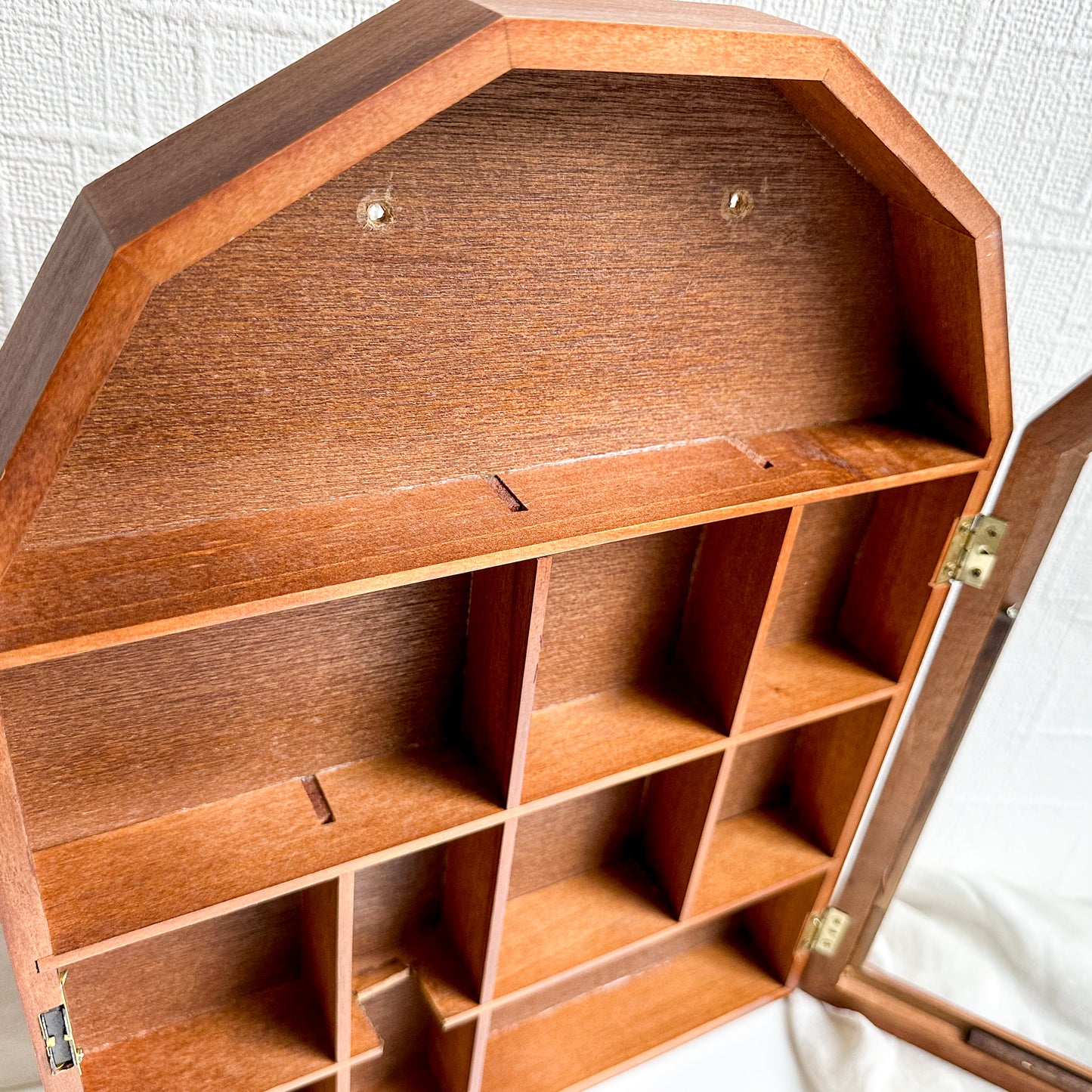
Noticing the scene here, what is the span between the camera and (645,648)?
1191mm

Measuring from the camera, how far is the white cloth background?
0.98m

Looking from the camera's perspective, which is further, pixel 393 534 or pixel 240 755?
pixel 240 755

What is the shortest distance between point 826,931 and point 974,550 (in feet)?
1.97

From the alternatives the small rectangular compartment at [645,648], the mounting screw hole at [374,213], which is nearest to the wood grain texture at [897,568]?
the small rectangular compartment at [645,648]

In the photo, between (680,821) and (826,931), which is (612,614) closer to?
(680,821)

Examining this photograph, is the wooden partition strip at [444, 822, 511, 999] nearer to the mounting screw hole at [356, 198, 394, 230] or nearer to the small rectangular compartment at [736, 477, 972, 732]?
the small rectangular compartment at [736, 477, 972, 732]

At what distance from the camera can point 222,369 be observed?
77 cm

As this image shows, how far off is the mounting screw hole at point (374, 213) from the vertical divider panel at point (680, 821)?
0.67m

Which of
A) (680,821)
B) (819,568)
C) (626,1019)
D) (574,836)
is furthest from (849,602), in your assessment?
(626,1019)

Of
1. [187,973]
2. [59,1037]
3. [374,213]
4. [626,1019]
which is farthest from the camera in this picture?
Result: [626,1019]

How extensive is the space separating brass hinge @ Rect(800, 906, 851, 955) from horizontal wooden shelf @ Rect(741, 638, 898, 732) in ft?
1.15

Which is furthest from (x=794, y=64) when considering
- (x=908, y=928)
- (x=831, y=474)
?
(x=908, y=928)

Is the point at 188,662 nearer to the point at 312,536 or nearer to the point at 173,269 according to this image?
the point at 312,536

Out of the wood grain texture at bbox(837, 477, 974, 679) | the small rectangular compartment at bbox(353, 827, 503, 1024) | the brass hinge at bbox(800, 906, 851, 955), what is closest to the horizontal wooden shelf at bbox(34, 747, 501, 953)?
the small rectangular compartment at bbox(353, 827, 503, 1024)
